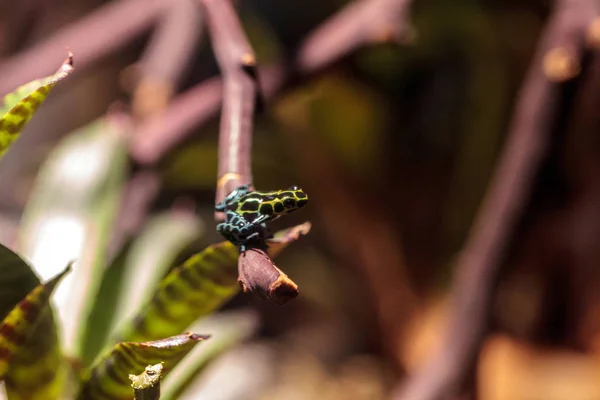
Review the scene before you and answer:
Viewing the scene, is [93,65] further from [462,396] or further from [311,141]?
[462,396]

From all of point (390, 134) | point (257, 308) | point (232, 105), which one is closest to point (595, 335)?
point (390, 134)

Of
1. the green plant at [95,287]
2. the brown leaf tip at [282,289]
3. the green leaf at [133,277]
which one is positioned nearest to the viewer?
the brown leaf tip at [282,289]

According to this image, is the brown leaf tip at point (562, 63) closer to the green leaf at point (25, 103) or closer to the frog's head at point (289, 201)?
the frog's head at point (289, 201)

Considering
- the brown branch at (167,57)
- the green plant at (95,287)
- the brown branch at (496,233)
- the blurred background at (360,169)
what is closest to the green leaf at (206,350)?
the green plant at (95,287)

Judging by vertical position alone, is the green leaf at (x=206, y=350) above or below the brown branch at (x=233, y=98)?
below

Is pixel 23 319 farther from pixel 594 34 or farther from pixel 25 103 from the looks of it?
pixel 594 34

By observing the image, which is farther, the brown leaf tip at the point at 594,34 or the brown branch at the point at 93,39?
the brown branch at the point at 93,39

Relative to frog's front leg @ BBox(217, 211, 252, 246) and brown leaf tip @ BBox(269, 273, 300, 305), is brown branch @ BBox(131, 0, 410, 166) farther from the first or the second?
brown leaf tip @ BBox(269, 273, 300, 305)
